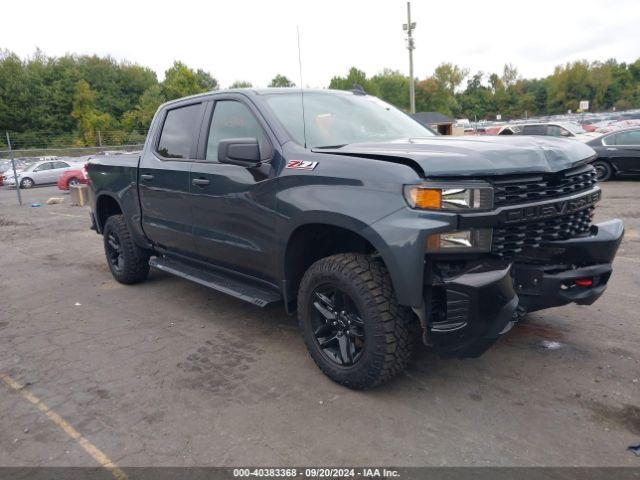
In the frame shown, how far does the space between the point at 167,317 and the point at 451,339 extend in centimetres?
298

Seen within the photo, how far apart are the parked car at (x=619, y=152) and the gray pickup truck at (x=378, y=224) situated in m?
10.4

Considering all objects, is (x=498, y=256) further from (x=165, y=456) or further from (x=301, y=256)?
(x=165, y=456)

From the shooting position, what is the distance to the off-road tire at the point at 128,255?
5.80 m

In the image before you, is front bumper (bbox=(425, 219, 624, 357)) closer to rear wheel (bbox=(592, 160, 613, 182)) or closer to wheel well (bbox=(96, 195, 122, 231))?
wheel well (bbox=(96, 195, 122, 231))

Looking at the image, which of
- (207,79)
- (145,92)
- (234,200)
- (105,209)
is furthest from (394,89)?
(234,200)

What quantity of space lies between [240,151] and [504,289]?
1.84 m

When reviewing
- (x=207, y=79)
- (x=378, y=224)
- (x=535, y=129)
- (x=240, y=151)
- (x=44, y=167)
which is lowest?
(x=44, y=167)

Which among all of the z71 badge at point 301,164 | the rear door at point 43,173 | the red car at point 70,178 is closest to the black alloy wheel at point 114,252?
the z71 badge at point 301,164

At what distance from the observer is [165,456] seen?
2775 millimetres

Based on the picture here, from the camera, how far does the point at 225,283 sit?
4316 mm

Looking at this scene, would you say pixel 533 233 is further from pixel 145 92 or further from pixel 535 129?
pixel 145 92

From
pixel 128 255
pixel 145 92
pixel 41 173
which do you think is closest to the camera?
pixel 128 255

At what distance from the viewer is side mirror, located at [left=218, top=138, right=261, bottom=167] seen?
137 inches

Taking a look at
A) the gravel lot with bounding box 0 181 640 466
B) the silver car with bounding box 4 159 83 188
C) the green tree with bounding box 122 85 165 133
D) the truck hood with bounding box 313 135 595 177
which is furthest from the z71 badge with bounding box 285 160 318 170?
the green tree with bounding box 122 85 165 133
